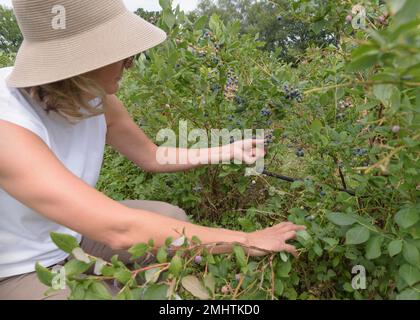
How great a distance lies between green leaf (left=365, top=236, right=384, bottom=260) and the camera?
909 millimetres

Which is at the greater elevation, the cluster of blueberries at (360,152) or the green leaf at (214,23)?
the green leaf at (214,23)

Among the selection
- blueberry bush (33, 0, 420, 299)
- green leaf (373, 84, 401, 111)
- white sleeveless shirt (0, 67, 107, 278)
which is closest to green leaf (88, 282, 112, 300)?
blueberry bush (33, 0, 420, 299)

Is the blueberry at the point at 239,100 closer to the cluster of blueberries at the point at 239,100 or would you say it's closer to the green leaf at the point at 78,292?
the cluster of blueberries at the point at 239,100

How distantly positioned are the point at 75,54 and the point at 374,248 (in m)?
0.85

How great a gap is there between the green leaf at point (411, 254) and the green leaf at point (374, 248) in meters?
0.06

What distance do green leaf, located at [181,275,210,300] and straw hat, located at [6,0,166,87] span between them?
553mm

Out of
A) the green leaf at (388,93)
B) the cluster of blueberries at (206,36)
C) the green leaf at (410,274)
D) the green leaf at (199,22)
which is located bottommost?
the green leaf at (410,274)

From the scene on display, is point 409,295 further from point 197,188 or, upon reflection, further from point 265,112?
point 197,188

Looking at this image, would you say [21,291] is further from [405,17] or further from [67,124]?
[405,17]

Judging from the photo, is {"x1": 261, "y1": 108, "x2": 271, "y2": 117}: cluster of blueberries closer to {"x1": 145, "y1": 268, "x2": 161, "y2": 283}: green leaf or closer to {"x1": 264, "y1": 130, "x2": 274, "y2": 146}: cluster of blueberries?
{"x1": 264, "y1": 130, "x2": 274, "y2": 146}: cluster of blueberries

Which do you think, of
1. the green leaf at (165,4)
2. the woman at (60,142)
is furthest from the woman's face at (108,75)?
the green leaf at (165,4)

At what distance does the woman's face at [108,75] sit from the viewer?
3.55ft

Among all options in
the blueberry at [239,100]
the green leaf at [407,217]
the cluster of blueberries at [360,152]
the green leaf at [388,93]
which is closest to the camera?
the green leaf at [388,93]

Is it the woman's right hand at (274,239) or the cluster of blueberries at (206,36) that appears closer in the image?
the woman's right hand at (274,239)
